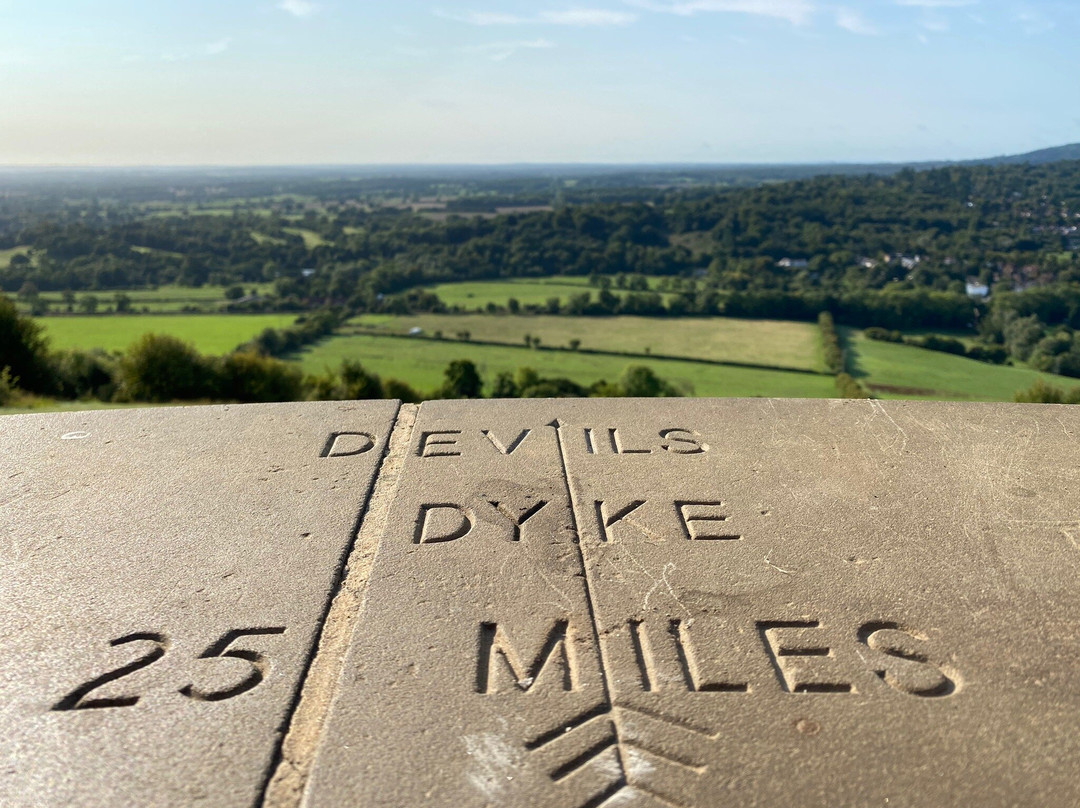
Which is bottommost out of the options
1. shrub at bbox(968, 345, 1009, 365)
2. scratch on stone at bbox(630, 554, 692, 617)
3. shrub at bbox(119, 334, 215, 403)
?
shrub at bbox(968, 345, 1009, 365)

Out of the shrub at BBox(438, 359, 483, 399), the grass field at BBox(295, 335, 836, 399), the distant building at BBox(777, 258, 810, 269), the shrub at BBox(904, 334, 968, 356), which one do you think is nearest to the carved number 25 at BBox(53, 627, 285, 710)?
the shrub at BBox(438, 359, 483, 399)

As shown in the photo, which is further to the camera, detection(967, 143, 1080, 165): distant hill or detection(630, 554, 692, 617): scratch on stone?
detection(967, 143, 1080, 165): distant hill

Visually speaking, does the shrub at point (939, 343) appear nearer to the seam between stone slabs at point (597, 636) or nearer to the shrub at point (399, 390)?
the shrub at point (399, 390)

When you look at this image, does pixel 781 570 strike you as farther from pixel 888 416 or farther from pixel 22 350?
pixel 22 350

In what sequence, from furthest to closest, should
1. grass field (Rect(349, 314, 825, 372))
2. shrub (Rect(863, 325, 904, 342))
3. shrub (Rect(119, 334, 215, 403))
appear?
1. grass field (Rect(349, 314, 825, 372))
2. shrub (Rect(863, 325, 904, 342))
3. shrub (Rect(119, 334, 215, 403))

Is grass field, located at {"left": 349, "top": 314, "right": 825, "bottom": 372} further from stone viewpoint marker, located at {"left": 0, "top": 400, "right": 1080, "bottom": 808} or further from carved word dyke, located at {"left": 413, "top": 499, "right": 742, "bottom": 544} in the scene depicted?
carved word dyke, located at {"left": 413, "top": 499, "right": 742, "bottom": 544}

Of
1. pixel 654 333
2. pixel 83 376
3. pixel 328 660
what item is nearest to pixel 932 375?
pixel 654 333

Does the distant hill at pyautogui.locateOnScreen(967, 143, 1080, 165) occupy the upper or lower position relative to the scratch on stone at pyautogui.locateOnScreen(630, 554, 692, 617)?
upper
